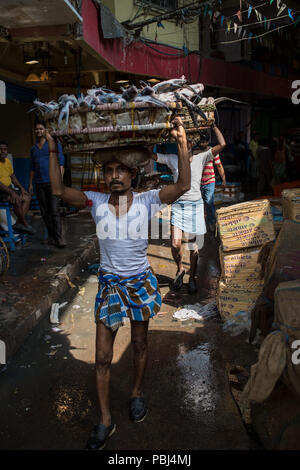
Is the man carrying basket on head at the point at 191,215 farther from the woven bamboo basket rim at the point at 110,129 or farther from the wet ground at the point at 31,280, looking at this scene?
the woven bamboo basket rim at the point at 110,129

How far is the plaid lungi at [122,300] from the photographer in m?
2.71

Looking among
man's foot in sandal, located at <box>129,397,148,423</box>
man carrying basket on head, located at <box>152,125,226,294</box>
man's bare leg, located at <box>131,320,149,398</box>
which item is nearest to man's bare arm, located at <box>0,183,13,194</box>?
man carrying basket on head, located at <box>152,125,226,294</box>

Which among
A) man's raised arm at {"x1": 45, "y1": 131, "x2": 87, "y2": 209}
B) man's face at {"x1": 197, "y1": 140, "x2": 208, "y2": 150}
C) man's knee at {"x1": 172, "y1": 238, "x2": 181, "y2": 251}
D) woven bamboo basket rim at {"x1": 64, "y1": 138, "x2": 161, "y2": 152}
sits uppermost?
man's face at {"x1": 197, "y1": 140, "x2": 208, "y2": 150}

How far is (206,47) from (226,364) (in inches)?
605

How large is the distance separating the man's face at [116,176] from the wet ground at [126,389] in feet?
5.33

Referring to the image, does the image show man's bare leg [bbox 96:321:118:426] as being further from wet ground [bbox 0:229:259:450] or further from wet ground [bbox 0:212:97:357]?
wet ground [bbox 0:212:97:357]

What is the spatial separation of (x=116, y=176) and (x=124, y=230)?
1.21 feet

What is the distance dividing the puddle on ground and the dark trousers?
3.87 meters

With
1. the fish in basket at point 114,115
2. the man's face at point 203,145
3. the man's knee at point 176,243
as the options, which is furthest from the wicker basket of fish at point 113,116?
the man's face at point 203,145

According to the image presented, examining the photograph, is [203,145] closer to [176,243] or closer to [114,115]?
[176,243]

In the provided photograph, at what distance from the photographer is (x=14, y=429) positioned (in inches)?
110

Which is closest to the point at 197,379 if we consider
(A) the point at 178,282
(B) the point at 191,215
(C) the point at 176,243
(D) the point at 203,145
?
(A) the point at 178,282

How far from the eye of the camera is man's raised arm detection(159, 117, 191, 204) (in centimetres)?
259
